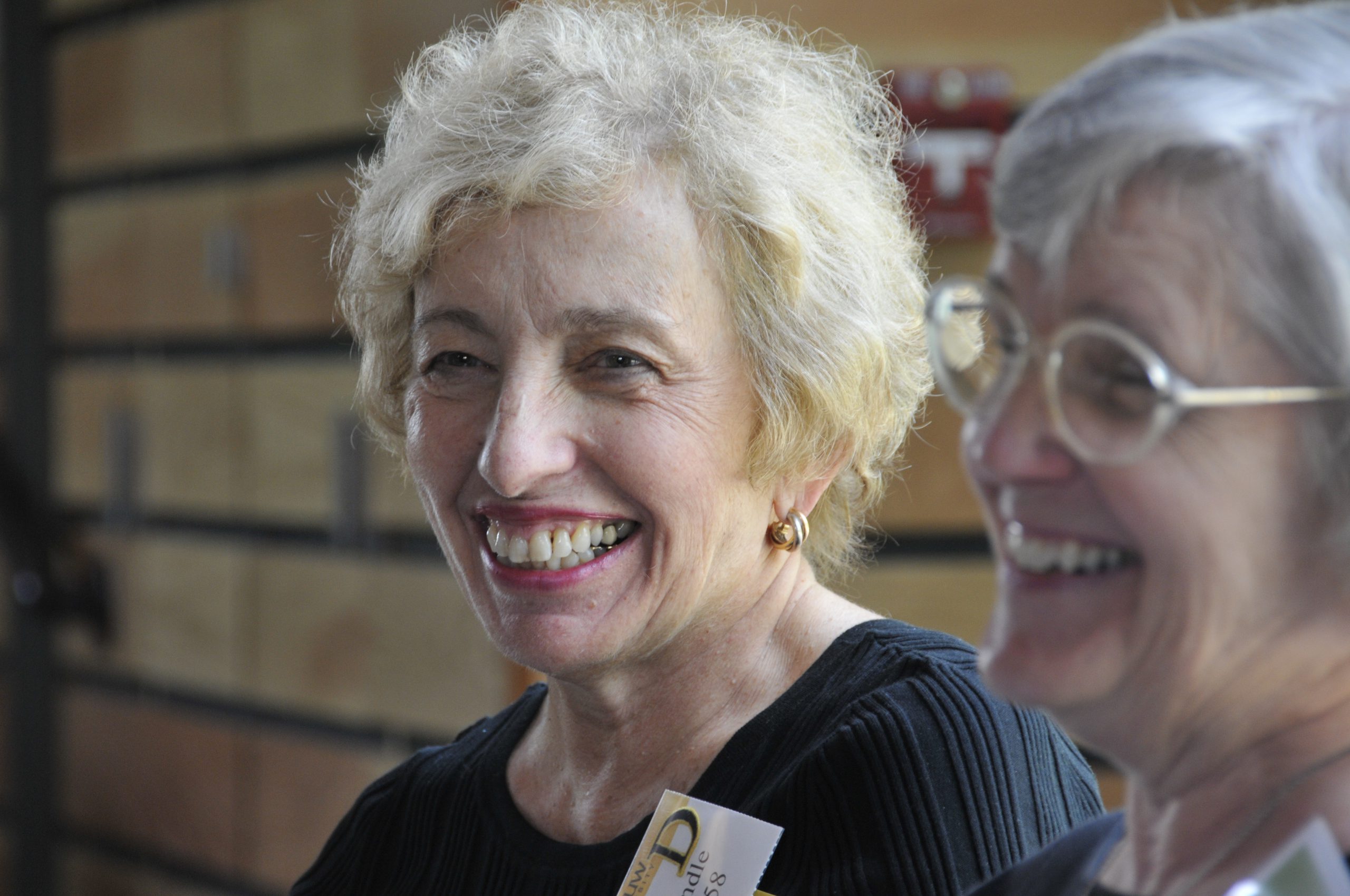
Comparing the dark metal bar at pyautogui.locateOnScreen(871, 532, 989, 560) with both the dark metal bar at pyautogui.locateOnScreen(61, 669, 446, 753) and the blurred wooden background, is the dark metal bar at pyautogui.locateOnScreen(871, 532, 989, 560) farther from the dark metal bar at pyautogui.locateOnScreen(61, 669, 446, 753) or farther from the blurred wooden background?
the dark metal bar at pyautogui.locateOnScreen(61, 669, 446, 753)

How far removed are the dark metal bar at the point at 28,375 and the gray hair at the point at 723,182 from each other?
12.4 ft

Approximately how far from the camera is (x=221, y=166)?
412 cm

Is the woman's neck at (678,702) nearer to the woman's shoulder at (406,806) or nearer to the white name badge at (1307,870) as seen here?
the woman's shoulder at (406,806)

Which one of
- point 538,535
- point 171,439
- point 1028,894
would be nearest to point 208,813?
point 171,439

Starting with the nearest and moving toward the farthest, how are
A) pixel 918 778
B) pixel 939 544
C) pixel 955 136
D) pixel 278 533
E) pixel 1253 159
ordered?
1. pixel 1253 159
2. pixel 918 778
3. pixel 955 136
4. pixel 939 544
5. pixel 278 533

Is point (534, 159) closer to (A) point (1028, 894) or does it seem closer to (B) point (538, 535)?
(B) point (538, 535)

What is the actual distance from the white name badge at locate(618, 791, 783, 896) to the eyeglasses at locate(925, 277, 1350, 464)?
2.03 feet

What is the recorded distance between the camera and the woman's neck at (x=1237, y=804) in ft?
2.16

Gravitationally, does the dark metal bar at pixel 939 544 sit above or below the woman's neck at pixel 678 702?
below

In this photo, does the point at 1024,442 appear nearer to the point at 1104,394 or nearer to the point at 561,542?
the point at 1104,394

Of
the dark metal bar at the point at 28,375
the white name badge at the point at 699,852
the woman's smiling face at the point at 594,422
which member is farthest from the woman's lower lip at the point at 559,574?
the dark metal bar at the point at 28,375

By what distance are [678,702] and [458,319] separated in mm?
450

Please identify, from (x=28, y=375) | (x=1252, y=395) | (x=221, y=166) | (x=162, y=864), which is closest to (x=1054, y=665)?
(x=1252, y=395)

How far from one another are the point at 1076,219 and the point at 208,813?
4109 mm
